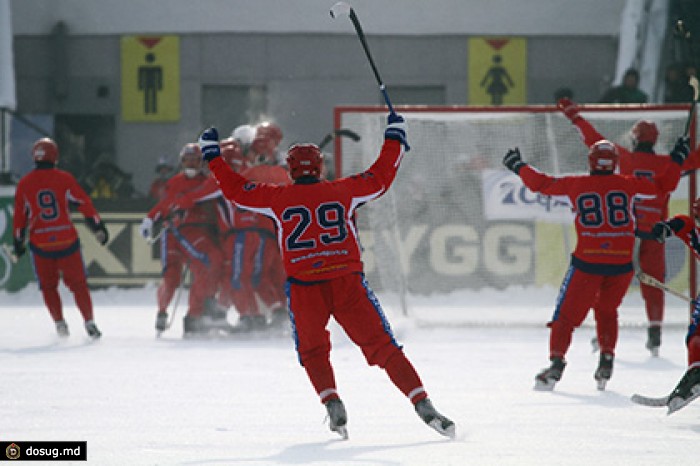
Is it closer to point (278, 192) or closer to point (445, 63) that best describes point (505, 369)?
point (278, 192)

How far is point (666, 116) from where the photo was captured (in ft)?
38.1

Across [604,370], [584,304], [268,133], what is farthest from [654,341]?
[268,133]

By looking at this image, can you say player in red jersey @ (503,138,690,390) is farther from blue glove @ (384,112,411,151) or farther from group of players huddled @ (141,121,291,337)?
group of players huddled @ (141,121,291,337)

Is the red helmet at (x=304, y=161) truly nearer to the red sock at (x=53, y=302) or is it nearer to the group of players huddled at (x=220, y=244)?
the group of players huddled at (x=220, y=244)

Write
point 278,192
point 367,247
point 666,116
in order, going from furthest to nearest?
point 367,247
point 666,116
point 278,192

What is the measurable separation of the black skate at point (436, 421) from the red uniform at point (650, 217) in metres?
4.00

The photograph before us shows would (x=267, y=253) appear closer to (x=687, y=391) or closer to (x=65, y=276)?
(x=65, y=276)

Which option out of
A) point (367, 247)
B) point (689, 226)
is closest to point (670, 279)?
point (367, 247)

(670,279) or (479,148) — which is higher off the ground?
(479,148)

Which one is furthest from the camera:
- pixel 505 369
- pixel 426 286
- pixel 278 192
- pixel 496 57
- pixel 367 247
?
pixel 496 57

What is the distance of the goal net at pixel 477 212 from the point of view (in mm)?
11883

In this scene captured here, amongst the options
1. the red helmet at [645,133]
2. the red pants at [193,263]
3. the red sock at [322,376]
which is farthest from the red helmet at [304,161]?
the red pants at [193,263]

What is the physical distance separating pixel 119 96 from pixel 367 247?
7118mm

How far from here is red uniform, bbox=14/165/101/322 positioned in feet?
33.7
